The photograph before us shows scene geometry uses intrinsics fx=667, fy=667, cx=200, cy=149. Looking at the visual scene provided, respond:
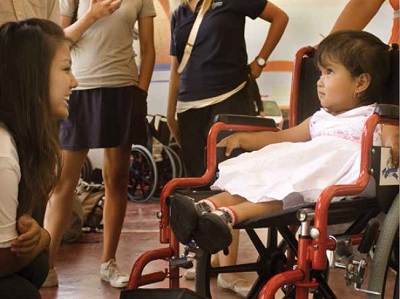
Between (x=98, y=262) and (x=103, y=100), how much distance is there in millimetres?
1007

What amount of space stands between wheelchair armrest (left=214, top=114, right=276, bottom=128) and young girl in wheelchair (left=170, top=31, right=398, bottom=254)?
0.12ft

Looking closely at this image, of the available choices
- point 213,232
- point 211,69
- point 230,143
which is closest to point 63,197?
point 211,69

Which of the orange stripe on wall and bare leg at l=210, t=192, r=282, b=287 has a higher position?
bare leg at l=210, t=192, r=282, b=287

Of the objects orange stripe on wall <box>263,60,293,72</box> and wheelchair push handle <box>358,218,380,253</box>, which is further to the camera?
orange stripe on wall <box>263,60,293,72</box>

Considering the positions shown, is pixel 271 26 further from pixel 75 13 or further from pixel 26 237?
pixel 26 237

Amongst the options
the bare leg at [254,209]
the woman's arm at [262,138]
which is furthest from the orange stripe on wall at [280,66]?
the bare leg at [254,209]

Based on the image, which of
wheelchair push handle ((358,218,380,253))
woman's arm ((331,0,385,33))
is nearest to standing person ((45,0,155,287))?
woman's arm ((331,0,385,33))

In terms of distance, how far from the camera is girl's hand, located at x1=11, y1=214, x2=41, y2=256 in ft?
5.02

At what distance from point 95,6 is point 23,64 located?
956 millimetres

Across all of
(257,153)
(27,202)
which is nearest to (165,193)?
(257,153)

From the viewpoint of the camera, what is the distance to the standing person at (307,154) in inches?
71.0

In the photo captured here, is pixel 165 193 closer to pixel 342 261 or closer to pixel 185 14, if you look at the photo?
pixel 342 261

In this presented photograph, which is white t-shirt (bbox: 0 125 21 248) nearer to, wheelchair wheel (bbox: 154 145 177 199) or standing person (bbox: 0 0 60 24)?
standing person (bbox: 0 0 60 24)

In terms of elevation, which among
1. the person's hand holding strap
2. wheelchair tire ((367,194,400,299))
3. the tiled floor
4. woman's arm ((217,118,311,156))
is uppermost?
woman's arm ((217,118,311,156))
